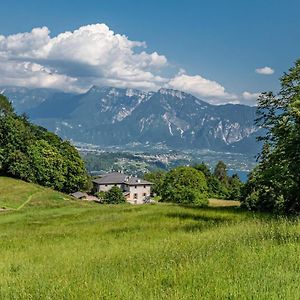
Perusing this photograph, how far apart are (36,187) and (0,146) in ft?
53.9

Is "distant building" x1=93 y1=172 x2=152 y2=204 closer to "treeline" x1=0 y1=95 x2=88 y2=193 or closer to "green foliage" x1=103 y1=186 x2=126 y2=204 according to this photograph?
"green foliage" x1=103 y1=186 x2=126 y2=204

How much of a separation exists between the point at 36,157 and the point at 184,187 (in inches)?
1680

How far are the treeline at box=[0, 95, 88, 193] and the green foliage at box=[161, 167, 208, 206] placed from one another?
25.2m

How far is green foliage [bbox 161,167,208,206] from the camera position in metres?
113

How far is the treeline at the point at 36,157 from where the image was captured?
93.4m

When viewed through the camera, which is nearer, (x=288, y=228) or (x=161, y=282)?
(x=161, y=282)

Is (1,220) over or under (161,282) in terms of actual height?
under

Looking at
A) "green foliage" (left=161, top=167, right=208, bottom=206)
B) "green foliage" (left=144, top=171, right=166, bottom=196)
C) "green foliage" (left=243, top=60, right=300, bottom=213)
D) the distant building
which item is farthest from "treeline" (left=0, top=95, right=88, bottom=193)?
"green foliage" (left=243, top=60, right=300, bottom=213)

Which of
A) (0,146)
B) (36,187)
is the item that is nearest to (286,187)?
(36,187)

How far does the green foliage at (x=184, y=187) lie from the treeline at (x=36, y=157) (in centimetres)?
2517

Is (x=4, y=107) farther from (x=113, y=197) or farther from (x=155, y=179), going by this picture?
(x=155, y=179)

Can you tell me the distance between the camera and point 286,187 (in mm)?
21984

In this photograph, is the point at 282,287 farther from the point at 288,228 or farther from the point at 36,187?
the point at 36,187

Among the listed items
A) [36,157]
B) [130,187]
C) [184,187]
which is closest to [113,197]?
[184,187]
